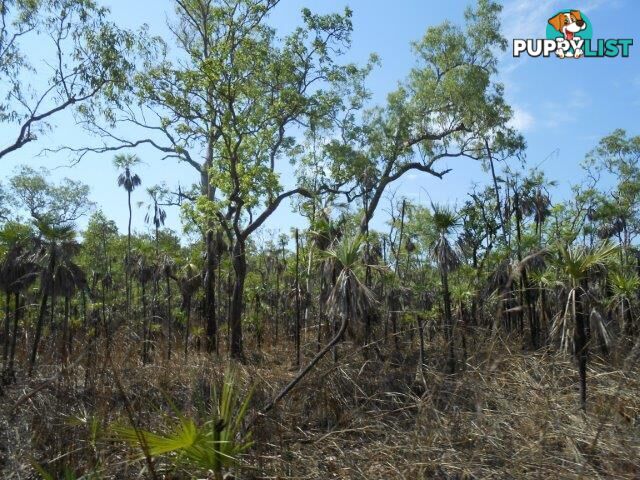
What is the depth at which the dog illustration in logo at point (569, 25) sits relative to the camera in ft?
58.1

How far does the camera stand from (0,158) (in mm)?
18609

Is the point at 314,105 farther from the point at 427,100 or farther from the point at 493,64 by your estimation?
the point at 493,64

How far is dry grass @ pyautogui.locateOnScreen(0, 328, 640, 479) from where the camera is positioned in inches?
308

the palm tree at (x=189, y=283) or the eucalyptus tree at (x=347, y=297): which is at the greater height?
the palm tree at (x=189, y=283)

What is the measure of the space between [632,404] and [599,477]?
3.89 m

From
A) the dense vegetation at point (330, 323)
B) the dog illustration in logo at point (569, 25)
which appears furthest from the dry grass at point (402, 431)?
the dog illustration in logo at point (569, 25)

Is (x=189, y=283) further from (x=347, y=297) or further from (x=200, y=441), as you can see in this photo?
(x=200, y=441)

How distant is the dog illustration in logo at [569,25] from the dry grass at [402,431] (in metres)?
9.57

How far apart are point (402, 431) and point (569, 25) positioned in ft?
45.4

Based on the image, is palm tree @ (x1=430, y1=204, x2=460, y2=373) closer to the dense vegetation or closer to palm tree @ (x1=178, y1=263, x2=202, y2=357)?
the dense vegetation

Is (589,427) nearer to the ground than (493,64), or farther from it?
nearer to the ground

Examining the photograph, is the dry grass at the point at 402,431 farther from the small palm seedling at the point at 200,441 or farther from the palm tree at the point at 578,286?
the palm tree at the point at 578,286

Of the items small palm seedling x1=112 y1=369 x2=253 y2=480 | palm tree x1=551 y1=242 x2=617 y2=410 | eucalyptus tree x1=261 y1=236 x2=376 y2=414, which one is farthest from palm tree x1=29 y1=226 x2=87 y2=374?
palm tree x1=551 y1=242 x2=617 y2=410

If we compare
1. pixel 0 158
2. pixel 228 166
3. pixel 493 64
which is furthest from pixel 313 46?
pixel 0 158
